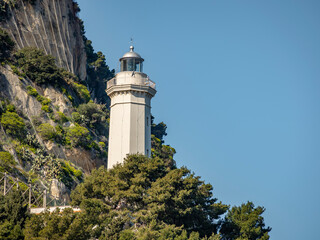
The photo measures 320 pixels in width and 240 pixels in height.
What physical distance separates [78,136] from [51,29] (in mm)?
16744

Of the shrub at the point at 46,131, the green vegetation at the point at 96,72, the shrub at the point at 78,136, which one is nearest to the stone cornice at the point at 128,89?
the shrub at the point at 46,131

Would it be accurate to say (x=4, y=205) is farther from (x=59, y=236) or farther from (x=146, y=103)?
(x=146, y=103)

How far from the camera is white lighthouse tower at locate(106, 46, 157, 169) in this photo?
3816 cm

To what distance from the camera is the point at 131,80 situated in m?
39.8

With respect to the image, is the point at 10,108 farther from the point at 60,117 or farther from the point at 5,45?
the point at 5,45

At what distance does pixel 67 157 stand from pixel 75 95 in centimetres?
1221

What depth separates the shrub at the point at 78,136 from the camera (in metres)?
54.1

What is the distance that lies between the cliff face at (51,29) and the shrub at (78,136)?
11806 millimetres

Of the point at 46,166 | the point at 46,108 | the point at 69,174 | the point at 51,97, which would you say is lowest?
the point at 46,166

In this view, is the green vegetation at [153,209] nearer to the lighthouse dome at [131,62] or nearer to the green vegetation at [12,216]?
the green vegetation at [12,216]

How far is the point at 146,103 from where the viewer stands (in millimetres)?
39656

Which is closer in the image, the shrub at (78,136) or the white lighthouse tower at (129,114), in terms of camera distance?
the white lighthouse tower at (129,114)

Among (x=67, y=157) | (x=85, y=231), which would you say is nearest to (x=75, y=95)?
(x=67, y=157)

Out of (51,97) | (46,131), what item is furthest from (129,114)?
(51,97)
